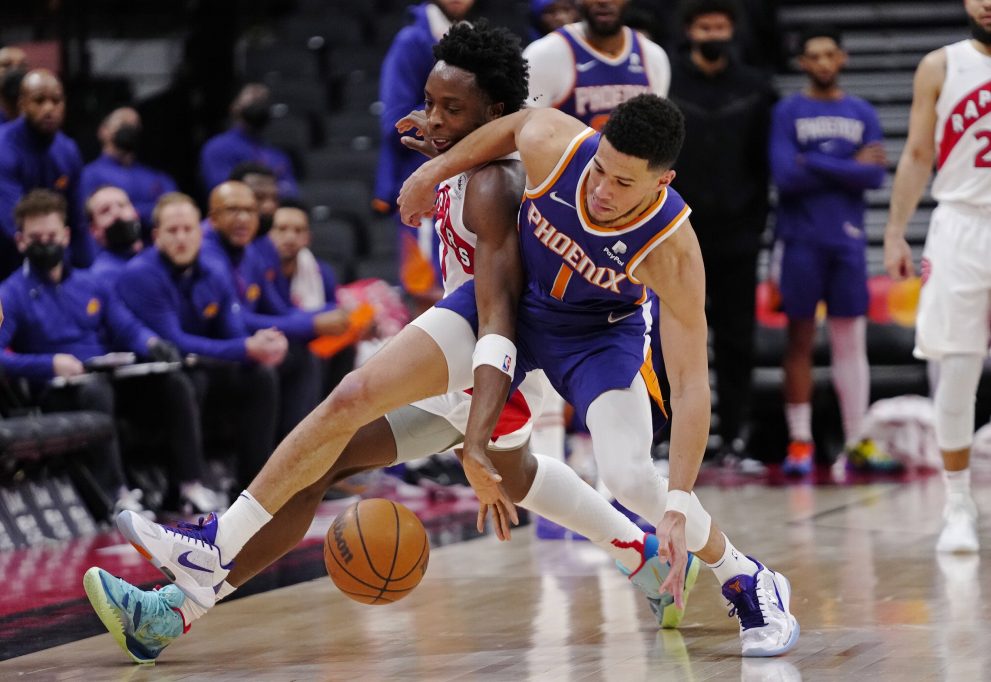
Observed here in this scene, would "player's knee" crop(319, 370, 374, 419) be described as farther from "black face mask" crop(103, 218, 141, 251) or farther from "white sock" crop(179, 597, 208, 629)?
"black face mask" crop(103, 218, 141, 251)

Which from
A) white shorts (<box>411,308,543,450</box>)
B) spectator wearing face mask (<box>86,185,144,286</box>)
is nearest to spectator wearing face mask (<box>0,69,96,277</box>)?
spectator wearing face mask (<box>86,185,144,286</box>)

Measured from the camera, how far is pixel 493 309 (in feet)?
13.6

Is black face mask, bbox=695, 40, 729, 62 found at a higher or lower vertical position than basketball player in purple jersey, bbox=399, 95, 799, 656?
higher

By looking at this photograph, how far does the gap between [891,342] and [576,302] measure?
547 centimetres

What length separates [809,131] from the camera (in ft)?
27.5

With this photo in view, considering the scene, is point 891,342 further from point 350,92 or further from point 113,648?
point 113,648

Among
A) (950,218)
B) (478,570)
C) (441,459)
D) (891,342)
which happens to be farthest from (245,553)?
(891,342)

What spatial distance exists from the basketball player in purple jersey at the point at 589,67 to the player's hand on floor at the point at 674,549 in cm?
279

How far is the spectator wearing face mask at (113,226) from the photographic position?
7.90 m

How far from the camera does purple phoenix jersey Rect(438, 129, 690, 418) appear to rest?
409cm

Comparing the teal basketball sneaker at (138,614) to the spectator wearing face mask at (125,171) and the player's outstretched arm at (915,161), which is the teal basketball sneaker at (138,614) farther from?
the spectator wearing face mask at (125,171)

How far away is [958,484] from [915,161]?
1.20 meters

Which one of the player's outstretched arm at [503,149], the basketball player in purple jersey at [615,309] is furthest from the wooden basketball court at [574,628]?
the player's outstretched arm at [503,149]

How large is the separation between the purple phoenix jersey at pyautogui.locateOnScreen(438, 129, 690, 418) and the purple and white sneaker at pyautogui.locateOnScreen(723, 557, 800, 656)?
59 centimetres
